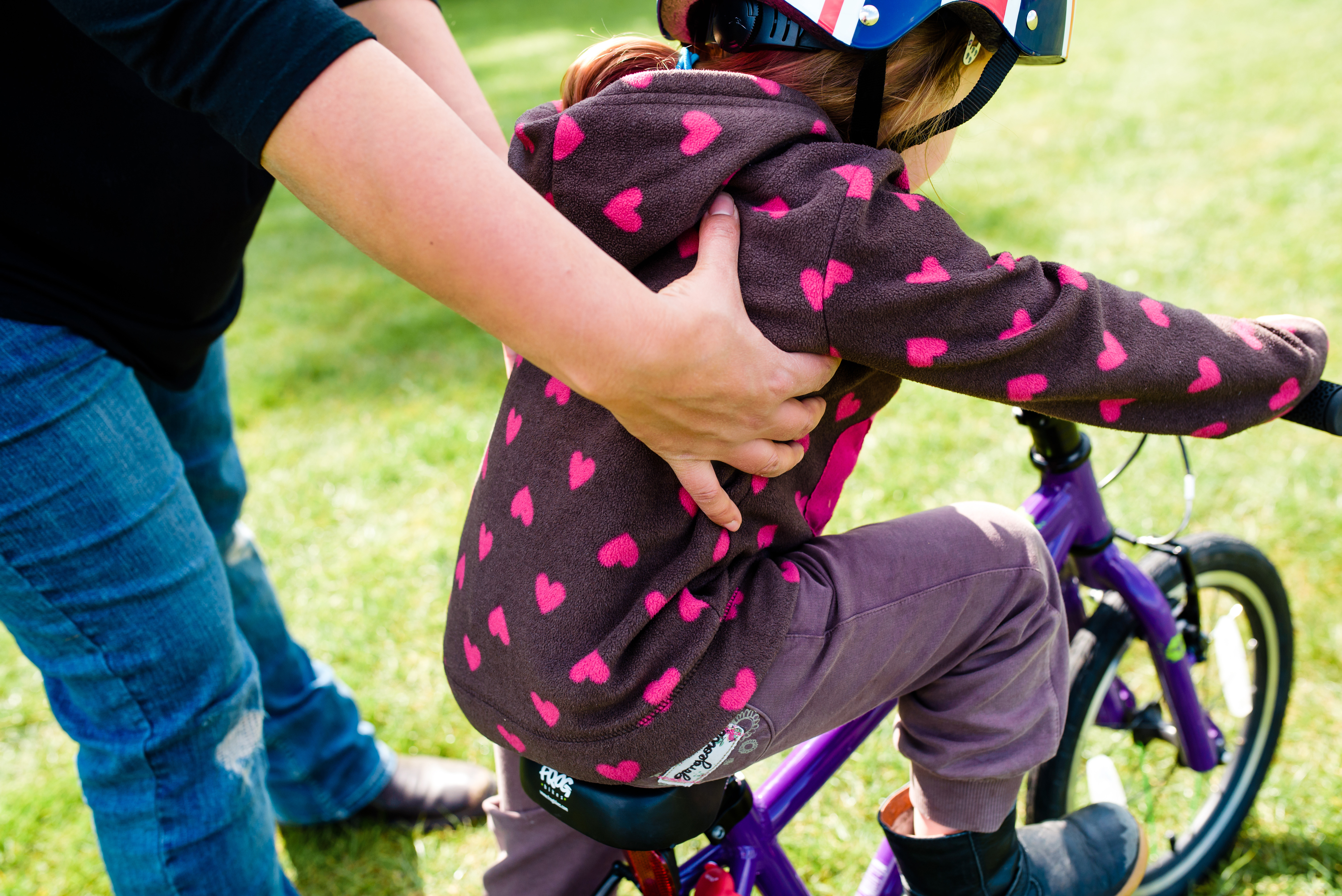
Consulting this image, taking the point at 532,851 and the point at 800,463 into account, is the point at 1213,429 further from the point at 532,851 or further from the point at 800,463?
the point at 532,851

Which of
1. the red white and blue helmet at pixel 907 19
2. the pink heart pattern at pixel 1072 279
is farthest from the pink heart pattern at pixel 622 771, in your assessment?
the red white and blue helmet at pixel 907 19

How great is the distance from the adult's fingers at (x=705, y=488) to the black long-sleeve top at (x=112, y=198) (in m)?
0.53

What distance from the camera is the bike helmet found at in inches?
44.9

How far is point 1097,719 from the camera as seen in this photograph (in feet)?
6.26

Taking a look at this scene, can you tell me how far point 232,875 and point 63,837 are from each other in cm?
125

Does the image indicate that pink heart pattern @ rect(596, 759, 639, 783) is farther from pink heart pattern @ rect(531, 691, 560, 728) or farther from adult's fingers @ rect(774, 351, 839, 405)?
adult's fingers @ rect(774, 351, 839, 405)

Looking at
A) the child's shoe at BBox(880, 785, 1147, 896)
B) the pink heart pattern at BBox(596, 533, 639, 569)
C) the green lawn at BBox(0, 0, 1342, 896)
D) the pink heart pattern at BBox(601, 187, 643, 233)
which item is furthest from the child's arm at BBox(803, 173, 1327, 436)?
the green lawn at BBox(0, 0, 1342, 896)

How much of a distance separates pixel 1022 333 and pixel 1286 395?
44 cm

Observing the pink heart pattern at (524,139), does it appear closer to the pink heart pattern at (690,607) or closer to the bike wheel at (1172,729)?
the pink heart pattern at (690,607)

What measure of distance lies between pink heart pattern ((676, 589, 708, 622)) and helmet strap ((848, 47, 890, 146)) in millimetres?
585

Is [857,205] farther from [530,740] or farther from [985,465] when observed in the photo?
[985,465]

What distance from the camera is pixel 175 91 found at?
0.89m

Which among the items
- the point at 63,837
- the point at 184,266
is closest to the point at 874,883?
the point at 184,266

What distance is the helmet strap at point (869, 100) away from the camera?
1.20m
